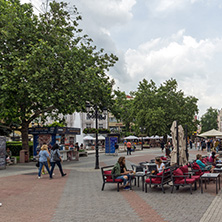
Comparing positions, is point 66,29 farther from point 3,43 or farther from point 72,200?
point 72,200

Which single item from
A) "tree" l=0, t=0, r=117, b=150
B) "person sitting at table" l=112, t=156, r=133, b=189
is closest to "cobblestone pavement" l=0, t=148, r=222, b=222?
"person sitting at table" l=112, t=156, r=133, b=189

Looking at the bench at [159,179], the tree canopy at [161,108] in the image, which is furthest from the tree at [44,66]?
the tree canopy at [161,108]

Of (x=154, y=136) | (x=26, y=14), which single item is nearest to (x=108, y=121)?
(x=154, y=136)

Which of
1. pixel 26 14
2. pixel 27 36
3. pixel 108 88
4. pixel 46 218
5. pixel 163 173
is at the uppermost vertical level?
pixel 26 14

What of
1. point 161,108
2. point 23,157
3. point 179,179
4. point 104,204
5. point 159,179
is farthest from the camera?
point 161,108

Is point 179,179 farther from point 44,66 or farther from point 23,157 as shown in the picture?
point 23,157

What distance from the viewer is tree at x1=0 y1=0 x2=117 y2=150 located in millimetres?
21703

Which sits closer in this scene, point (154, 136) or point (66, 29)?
point (66, 29)

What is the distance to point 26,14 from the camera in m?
24.6

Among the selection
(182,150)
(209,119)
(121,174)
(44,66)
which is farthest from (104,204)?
(209,119)

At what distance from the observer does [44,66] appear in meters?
22.0

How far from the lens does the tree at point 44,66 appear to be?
21.7 m

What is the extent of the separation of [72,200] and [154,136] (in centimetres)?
Answer: 5091

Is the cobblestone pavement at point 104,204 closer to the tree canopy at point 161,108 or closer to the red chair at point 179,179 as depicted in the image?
the red chair at point 179,179
